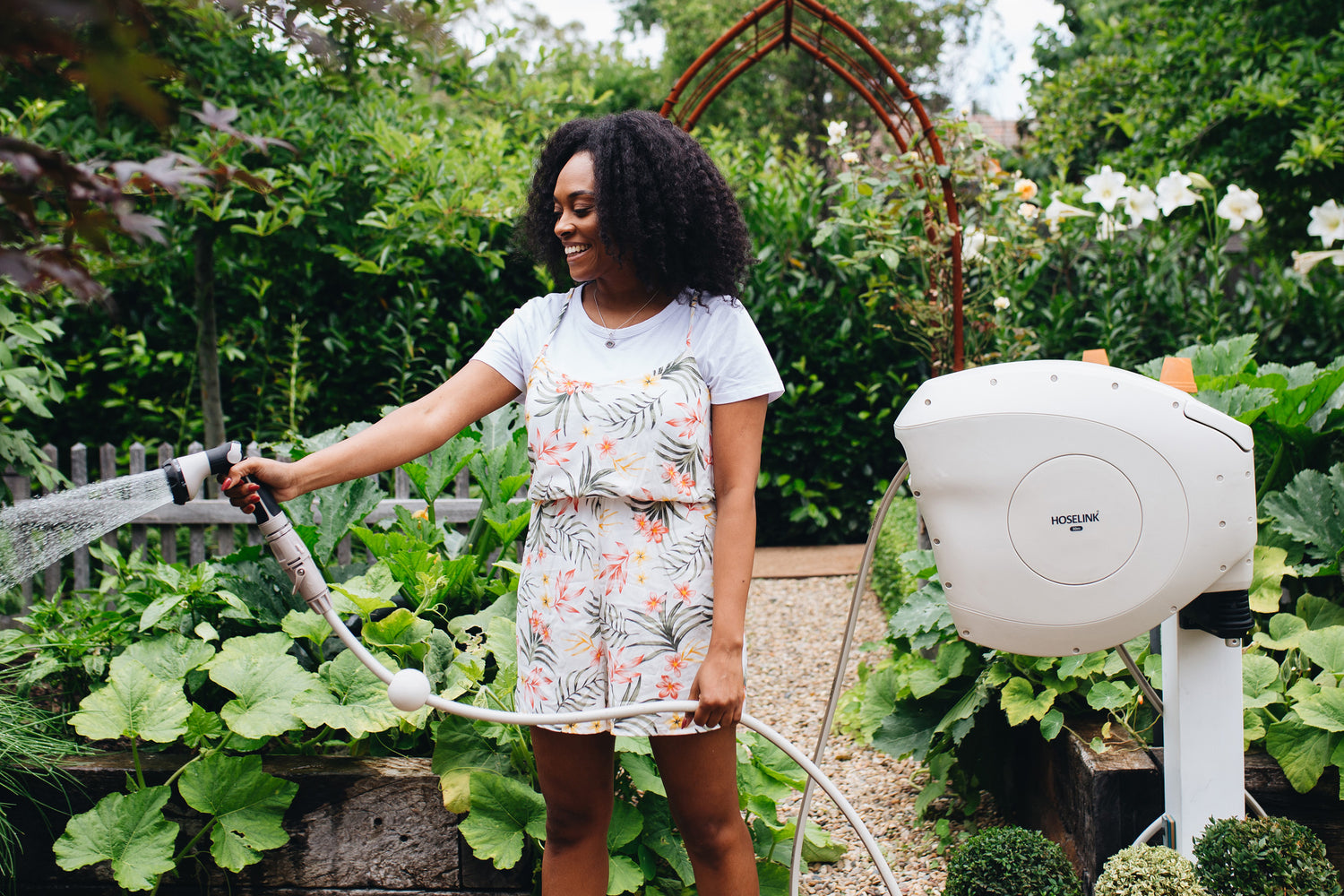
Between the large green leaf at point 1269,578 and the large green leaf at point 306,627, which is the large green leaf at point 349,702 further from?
the large green leaf at point 1269,578

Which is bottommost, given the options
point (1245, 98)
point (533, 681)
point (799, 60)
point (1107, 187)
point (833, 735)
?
point (833, 735)

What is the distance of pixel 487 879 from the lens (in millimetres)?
1874

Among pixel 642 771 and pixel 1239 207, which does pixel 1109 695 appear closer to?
pixel 642 771

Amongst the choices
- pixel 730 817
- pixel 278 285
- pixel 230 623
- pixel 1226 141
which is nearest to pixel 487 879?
pixel 730 817

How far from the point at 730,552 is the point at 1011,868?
57 cm

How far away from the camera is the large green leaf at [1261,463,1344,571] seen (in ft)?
7.02

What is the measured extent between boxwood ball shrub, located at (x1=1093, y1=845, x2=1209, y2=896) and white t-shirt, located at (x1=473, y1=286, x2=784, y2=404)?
2.60 feet

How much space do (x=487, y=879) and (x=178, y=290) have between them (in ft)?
13.5

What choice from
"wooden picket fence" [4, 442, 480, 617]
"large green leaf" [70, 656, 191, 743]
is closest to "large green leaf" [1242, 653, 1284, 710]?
"large green leaf" [70, 656, 191, 743]

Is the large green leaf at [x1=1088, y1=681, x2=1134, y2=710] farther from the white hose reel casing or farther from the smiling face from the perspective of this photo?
the smiling face

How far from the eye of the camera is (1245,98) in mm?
4730

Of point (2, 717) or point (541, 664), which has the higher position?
point (541, 664)

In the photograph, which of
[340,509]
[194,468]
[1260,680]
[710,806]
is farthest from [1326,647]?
[340,509]

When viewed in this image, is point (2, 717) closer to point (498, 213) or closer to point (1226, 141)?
point (498, 213)
